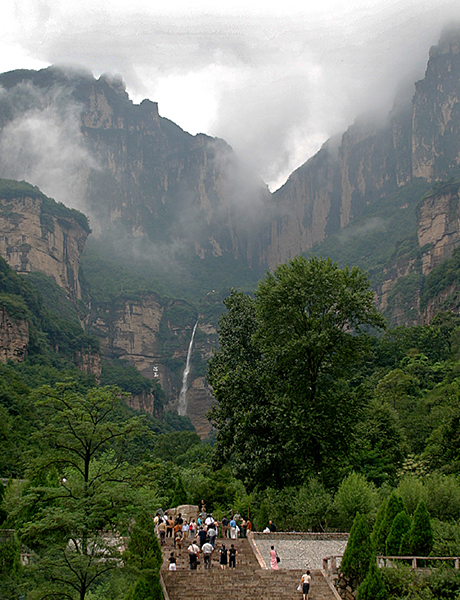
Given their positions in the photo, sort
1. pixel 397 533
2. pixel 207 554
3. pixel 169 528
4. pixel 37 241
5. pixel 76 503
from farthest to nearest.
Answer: pixel 37 241 < pixel 169 528 < pixel 207 554 < pixel 397 533 < pixel 76 503

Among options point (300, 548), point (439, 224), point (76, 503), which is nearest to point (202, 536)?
point (300, 548)

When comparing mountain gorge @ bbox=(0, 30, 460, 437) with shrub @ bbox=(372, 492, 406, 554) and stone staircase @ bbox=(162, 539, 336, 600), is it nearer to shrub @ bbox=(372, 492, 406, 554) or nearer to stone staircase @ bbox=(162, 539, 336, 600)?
shrub @ bbox=(372, 492, 406, 554)

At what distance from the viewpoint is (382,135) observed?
629 feet

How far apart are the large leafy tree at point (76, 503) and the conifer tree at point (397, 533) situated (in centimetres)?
798

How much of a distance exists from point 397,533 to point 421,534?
2.50ft

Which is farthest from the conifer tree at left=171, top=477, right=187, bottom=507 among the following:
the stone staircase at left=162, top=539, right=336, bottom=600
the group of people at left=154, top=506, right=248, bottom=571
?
the stone staircase at left=162, top=539, right=336, bottom=600

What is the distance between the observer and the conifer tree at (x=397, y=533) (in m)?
17.4

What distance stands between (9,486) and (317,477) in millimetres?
15604

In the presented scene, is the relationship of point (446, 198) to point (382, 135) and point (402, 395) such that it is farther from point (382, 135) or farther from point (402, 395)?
point (382, 135)

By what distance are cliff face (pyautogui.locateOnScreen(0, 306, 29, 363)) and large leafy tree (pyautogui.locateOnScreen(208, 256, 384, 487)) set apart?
62.6 m

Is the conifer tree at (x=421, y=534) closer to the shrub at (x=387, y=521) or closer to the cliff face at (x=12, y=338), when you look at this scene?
the shrub at (x=387, y=521)

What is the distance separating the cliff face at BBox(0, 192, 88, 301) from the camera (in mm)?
125625

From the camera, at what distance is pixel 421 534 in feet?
55.9

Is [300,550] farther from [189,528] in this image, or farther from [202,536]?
[189,528]
